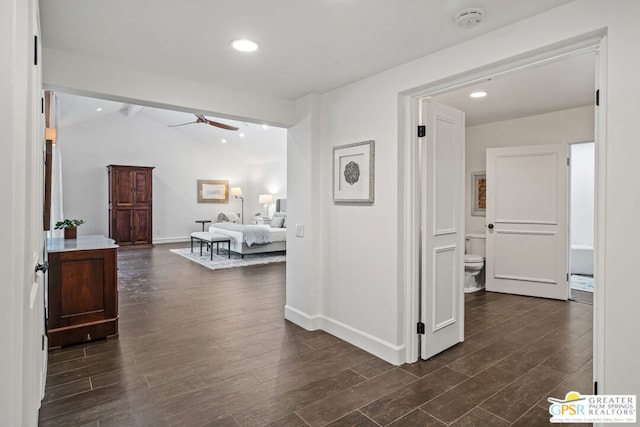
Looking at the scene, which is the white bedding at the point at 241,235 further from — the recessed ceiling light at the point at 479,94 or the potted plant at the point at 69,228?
the recessed ceiling light at the point at 479,94

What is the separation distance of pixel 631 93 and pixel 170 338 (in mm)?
3679

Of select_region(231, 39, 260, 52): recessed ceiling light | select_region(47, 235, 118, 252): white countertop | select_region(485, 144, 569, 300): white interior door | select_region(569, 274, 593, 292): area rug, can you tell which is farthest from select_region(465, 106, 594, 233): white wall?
Result: select_region(47, 235, 118, 252): white countertop

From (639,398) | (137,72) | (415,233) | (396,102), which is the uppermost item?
(137,72)

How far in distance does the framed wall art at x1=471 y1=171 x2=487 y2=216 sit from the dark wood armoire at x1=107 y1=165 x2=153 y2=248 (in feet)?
26.2

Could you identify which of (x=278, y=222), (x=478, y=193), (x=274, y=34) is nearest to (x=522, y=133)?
(x=478, y=193)

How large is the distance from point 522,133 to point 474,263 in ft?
6.32

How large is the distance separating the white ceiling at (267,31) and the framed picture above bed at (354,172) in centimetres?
64

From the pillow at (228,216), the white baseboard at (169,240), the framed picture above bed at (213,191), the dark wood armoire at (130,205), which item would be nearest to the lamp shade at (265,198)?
the pillow at (228,216)

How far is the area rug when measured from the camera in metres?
5.11

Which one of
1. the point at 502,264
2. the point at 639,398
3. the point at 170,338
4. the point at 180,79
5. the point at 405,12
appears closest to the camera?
the point at 639,398

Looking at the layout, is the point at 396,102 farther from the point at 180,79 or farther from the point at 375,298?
the point at 180,79

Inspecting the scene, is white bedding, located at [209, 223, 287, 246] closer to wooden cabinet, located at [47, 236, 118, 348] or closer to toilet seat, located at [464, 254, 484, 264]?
toilet seat, located at [464, 254, 484, 264]

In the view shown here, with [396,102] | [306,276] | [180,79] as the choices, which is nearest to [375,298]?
[306,276]

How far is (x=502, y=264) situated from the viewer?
16.1ft
